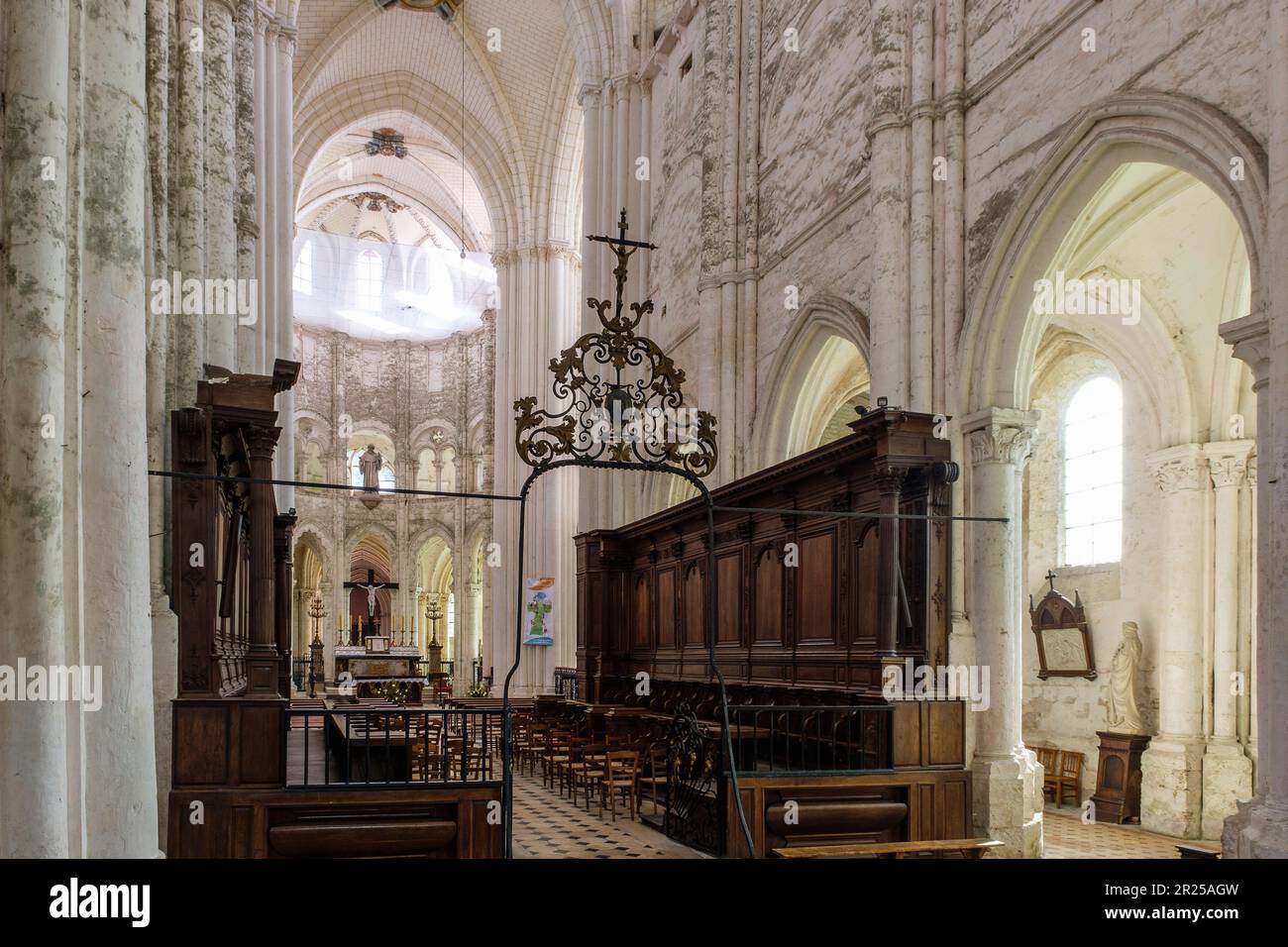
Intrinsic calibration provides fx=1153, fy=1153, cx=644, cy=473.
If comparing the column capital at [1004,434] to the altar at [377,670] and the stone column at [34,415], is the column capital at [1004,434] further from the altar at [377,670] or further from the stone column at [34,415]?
the altar at [377,670]

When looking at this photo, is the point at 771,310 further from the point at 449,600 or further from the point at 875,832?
the point at 449,600

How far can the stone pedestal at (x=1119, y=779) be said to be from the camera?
1255 cm

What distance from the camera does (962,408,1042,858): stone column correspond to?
9664mm

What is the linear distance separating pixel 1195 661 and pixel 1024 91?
6322mm

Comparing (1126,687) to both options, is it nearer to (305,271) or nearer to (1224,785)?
(1224,785)

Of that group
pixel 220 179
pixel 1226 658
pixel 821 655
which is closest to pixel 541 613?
pixel 821 655

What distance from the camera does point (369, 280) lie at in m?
39.1

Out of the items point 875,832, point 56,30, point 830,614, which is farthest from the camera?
point 830,614

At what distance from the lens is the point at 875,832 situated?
8375 mm

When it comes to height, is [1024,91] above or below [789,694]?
above

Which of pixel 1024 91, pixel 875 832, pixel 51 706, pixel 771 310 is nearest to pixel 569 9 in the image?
pixel 771 310

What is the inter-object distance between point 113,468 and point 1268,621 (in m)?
6.23

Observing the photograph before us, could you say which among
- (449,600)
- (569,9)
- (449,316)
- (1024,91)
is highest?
(569,9)

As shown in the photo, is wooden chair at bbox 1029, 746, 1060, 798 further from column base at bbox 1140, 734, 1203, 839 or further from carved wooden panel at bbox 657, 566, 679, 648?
carved wooden panel at bbox 657, 566, 679, 648
